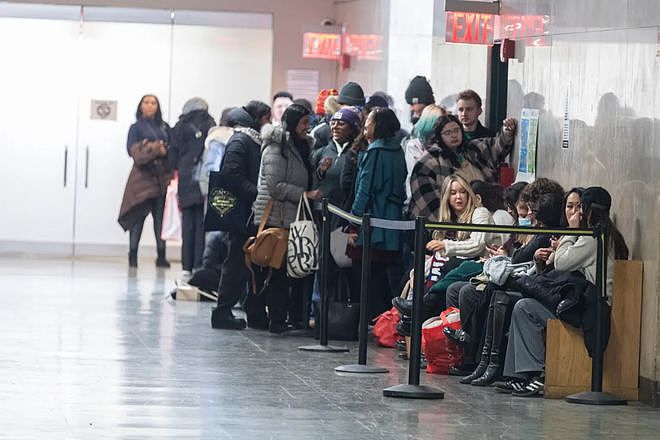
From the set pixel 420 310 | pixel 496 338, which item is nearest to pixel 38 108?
pixel 496 338

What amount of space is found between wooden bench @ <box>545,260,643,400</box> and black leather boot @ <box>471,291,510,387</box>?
0.36 meters

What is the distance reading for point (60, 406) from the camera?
777cm

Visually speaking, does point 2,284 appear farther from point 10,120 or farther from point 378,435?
point 378,435

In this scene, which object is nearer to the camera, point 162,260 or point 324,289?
point 324,289

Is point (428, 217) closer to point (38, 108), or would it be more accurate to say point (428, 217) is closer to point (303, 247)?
point (303, 247)

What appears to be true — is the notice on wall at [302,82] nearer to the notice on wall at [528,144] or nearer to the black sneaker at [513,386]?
the notice on wall at [528,144]

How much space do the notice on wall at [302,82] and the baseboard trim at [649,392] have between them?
1104 centimetres

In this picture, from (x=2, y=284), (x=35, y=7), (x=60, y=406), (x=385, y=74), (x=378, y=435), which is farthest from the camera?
(x=35, y=7)

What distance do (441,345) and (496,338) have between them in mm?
684

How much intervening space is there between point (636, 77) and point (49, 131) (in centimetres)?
1197

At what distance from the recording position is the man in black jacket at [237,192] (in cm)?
1176

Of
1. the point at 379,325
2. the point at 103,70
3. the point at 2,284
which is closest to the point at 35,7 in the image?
the point at 103,70

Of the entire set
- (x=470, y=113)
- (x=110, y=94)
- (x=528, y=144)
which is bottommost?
(x=528, y=144)

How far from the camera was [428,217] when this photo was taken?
10.9 m
